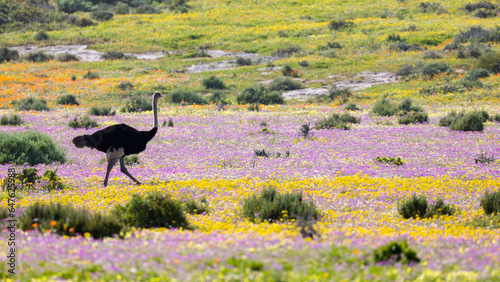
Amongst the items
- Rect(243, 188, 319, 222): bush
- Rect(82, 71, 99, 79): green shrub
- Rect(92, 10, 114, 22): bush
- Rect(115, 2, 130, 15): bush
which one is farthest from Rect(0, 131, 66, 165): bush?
Rect(115, 2, 130, 15): bush

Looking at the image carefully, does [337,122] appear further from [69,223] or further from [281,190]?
[69,223]

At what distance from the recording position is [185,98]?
3098 centimetres

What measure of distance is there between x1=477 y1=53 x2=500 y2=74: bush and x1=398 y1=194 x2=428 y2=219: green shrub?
2885 centimetres

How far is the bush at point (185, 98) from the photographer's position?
30.7 metres

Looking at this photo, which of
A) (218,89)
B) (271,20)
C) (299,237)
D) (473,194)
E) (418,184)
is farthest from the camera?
(271,20)

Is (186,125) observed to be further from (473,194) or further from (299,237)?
(299,237)

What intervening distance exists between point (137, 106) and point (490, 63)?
24.5 metres

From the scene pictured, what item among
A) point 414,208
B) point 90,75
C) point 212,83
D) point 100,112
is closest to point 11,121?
point 100,112

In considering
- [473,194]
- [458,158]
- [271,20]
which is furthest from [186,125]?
[271,20]

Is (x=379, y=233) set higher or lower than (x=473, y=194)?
higher

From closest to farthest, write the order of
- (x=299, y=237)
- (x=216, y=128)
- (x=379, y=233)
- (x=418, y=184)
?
1. (x=299, y=237)
2. (x=379, y=233)
3. (x=418, y=184)
4. (x=216, y=128)

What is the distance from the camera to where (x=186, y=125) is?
22188 mm

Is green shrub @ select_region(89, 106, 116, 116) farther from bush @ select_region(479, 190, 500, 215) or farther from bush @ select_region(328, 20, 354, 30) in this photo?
bush @ select_region(328, 20, 354, 30)

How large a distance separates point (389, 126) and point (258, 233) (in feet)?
51.5
